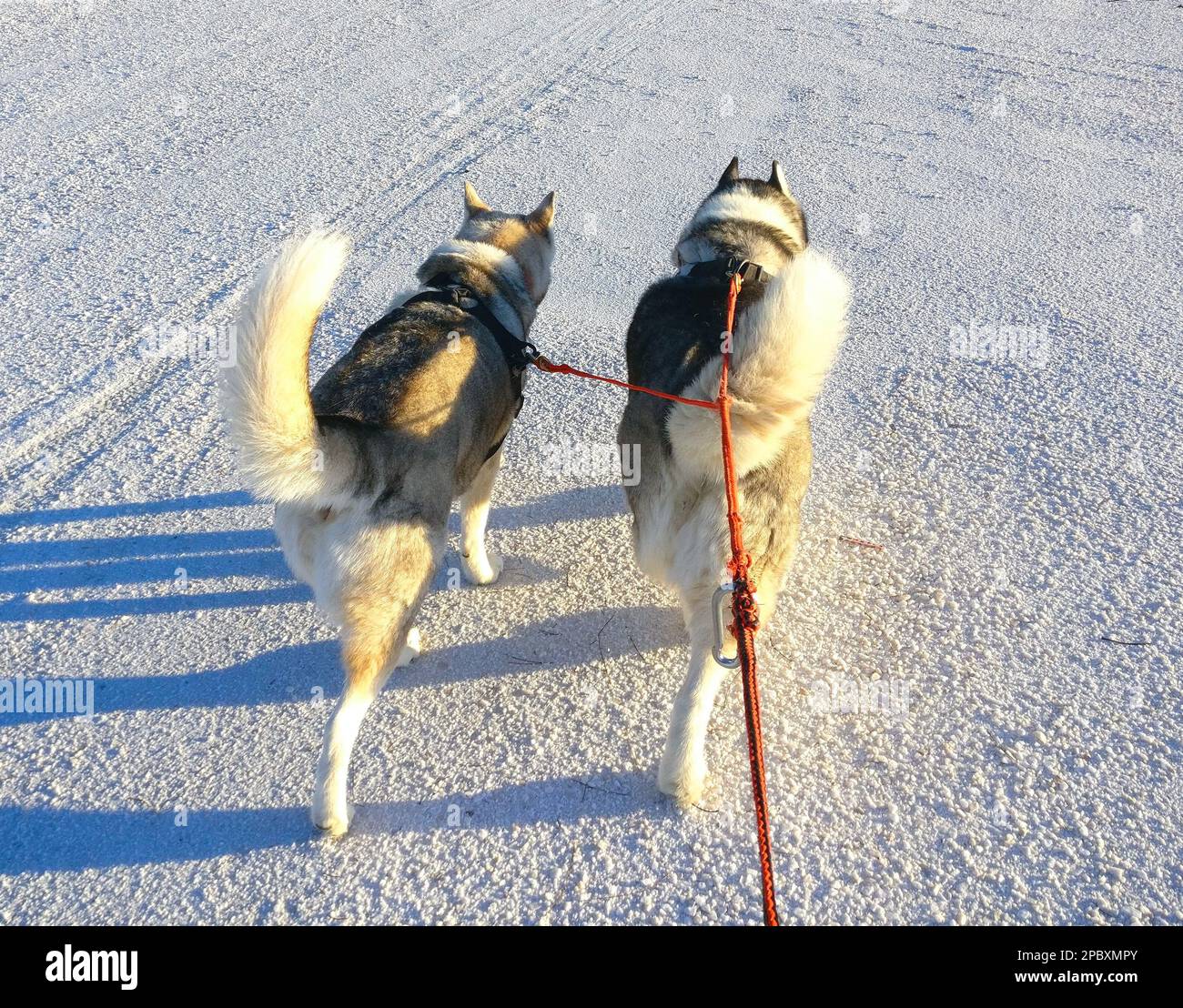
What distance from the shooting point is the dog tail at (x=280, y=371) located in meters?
2.11

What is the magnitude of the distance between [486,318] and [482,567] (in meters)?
0.97

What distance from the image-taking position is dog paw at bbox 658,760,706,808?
2547 millimetres

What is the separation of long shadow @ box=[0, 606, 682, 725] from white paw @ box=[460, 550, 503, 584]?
0.30 m

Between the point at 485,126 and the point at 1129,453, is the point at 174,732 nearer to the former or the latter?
the point at 1129,453

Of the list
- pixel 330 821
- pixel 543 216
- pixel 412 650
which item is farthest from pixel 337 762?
pixel 543 216

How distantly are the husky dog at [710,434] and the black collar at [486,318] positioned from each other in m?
Answer: 0.42

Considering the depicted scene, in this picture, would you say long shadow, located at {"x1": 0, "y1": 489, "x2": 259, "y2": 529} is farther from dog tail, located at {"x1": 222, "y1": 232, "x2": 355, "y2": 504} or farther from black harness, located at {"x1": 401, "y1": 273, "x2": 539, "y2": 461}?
dog tail, located at {"x1": 222, "y1": 232, "x2": 355, "y2": 504}

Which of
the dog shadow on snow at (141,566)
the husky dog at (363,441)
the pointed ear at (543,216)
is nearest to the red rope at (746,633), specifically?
the husky dog at (363,441)

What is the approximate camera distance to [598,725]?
111 inches

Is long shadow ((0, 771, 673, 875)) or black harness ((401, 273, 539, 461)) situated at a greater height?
black harness ((401, 273, 539, 461))

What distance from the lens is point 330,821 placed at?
2445 millimetres

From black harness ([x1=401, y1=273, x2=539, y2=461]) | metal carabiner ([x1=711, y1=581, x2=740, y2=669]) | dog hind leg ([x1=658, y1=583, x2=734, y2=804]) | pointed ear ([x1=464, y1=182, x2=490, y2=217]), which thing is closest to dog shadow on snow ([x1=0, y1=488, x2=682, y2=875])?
dog hind leg ([x1=658, y1=583, x2=734, y2=804])

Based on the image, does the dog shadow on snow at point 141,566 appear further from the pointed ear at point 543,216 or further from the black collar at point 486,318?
the pointed ear at point 543,216
